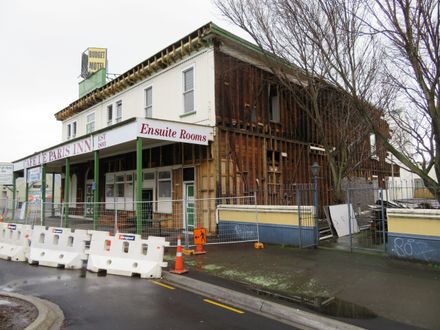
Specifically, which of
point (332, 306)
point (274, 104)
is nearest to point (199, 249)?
point (332, 306)

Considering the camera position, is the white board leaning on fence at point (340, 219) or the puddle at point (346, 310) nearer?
the puddle at point (346, 310)

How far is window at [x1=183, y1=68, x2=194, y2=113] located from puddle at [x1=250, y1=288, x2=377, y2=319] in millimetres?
10609

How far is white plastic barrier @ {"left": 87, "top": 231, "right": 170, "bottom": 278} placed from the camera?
8125mm

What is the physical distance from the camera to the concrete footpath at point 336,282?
5410 mm

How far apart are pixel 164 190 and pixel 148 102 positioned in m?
4.75

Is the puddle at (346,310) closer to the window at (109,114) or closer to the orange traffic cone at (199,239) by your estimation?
the orange traffic cone at (199,239)

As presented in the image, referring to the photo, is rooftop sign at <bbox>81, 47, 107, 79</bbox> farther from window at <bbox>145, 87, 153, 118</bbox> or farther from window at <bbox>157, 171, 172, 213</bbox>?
window at <bbox>157, 171, 172, 213</bbox>

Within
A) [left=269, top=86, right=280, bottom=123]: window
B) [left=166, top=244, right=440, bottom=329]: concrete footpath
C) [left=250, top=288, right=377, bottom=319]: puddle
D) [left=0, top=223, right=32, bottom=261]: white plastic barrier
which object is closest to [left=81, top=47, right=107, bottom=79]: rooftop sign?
[left=269, top=86, right=280, bottom=123]: window

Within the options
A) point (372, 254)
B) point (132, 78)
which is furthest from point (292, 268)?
point (132, 78)

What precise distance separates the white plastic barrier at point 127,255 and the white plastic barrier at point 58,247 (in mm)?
611

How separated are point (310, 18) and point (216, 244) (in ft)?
27.2

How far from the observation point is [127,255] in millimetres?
8539

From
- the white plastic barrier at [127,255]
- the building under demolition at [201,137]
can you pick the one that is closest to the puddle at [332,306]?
the white plastic barrier at [127,255]

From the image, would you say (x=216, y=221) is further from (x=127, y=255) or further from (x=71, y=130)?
(x=71, y=130)
